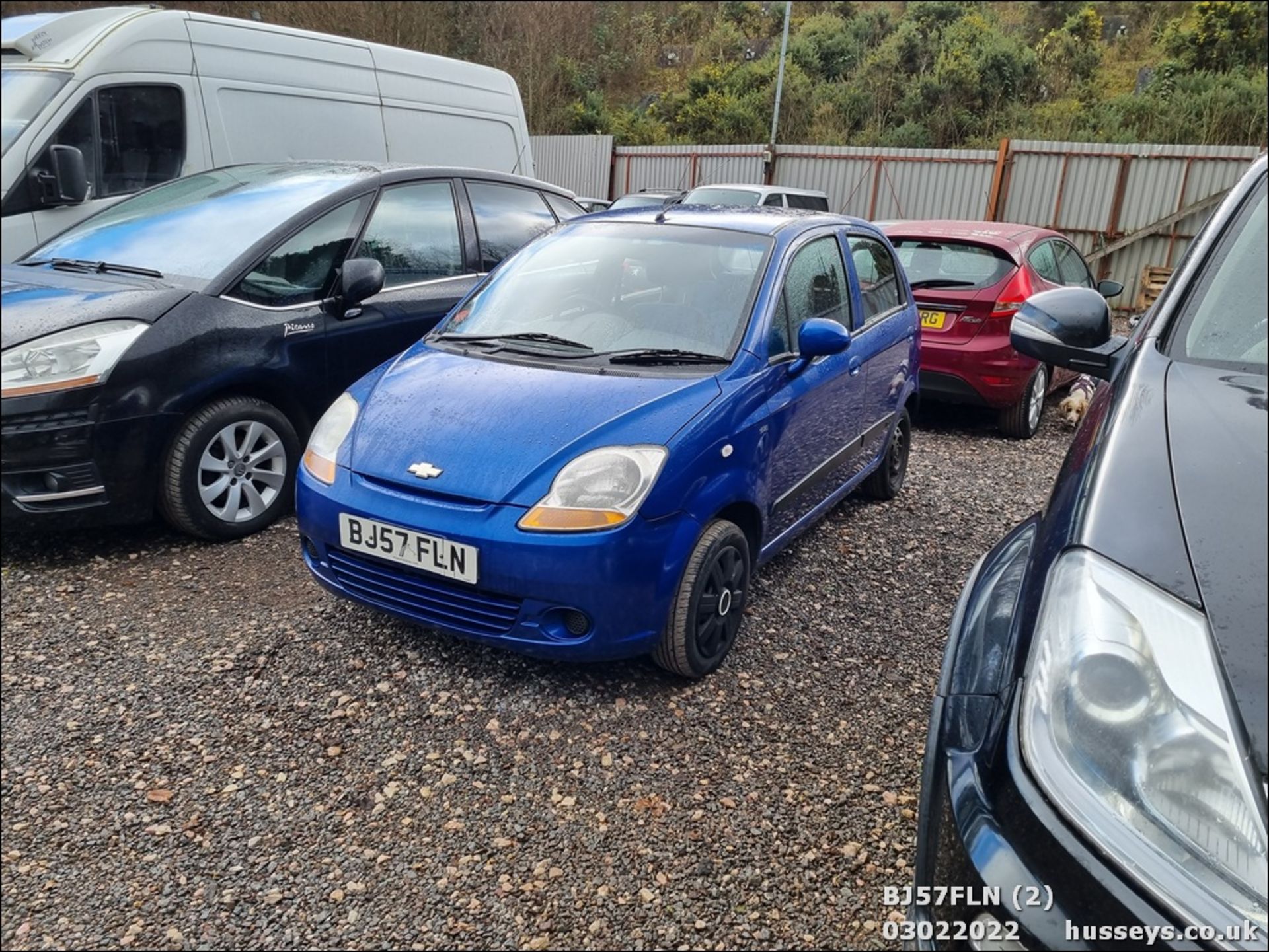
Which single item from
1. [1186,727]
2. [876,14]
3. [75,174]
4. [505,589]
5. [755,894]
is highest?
[876,14]

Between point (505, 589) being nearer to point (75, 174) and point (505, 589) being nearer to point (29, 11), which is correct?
point (75, 174)

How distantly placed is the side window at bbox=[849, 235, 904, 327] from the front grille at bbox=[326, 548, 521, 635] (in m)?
2.30

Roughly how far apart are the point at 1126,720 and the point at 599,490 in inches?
64.1

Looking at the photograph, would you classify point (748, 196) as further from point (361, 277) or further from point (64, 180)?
point (64, 180)

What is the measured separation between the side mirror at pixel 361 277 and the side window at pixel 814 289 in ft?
6.03

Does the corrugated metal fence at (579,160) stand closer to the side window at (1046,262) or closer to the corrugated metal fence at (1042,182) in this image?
the corrugated metal fence at (1042,182)

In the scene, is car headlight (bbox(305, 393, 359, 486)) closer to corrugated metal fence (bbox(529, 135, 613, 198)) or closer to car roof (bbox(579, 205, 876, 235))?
car roof (bbox(579, 205, 876, 235))

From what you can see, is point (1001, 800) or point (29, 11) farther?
point (1001, 800)

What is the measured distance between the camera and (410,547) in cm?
272

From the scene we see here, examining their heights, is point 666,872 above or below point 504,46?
below

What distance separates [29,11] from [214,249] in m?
3.26

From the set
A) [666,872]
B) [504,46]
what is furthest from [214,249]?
[504,46]

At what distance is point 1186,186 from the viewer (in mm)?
13555

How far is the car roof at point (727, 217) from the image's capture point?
3764 mm
